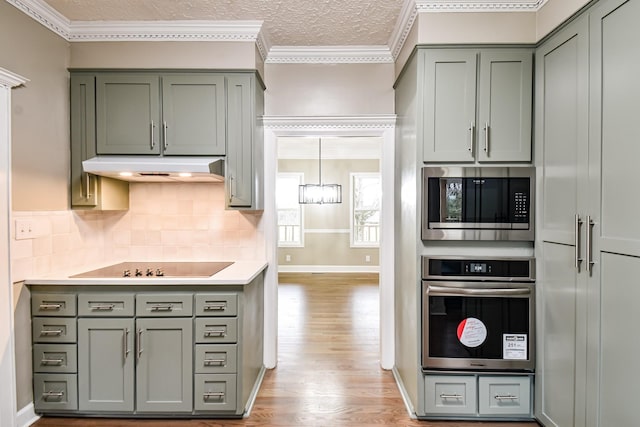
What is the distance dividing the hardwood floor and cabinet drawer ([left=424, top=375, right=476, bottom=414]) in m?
0.10

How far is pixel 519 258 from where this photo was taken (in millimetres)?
→ 2229

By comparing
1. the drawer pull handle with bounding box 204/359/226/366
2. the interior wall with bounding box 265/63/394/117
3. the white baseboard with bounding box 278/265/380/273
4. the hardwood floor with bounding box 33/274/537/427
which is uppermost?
the interior wall with bounding box 265/63/394/117

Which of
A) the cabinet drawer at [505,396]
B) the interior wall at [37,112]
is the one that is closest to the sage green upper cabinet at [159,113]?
the interior wall at [37,112]

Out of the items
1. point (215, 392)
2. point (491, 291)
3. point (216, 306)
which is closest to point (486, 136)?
point (491, 291)

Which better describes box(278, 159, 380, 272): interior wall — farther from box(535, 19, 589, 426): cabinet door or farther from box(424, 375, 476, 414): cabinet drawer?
box(535, 19, 589, 426): cabinet door

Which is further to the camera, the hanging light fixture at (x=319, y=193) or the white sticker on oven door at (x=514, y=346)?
the hanging light fixture at (x=319, y=193)

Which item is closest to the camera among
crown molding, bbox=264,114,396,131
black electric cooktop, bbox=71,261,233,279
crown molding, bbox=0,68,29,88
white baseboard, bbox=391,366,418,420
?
crown molding, bbox=0,68,29,88

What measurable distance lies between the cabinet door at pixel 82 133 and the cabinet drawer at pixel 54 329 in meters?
0.82

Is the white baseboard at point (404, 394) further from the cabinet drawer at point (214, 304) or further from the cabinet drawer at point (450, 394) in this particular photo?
the cabinet drawer at point (214, 304)

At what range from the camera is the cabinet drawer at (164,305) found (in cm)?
229

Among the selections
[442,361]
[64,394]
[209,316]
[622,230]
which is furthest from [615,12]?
[64,394]

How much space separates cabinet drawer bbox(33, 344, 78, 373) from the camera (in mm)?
2289

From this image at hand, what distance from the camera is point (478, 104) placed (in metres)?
2.21

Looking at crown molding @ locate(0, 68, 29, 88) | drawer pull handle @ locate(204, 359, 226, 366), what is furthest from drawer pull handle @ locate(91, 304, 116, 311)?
crown molding @ locate(0, 68, 29, 88)
